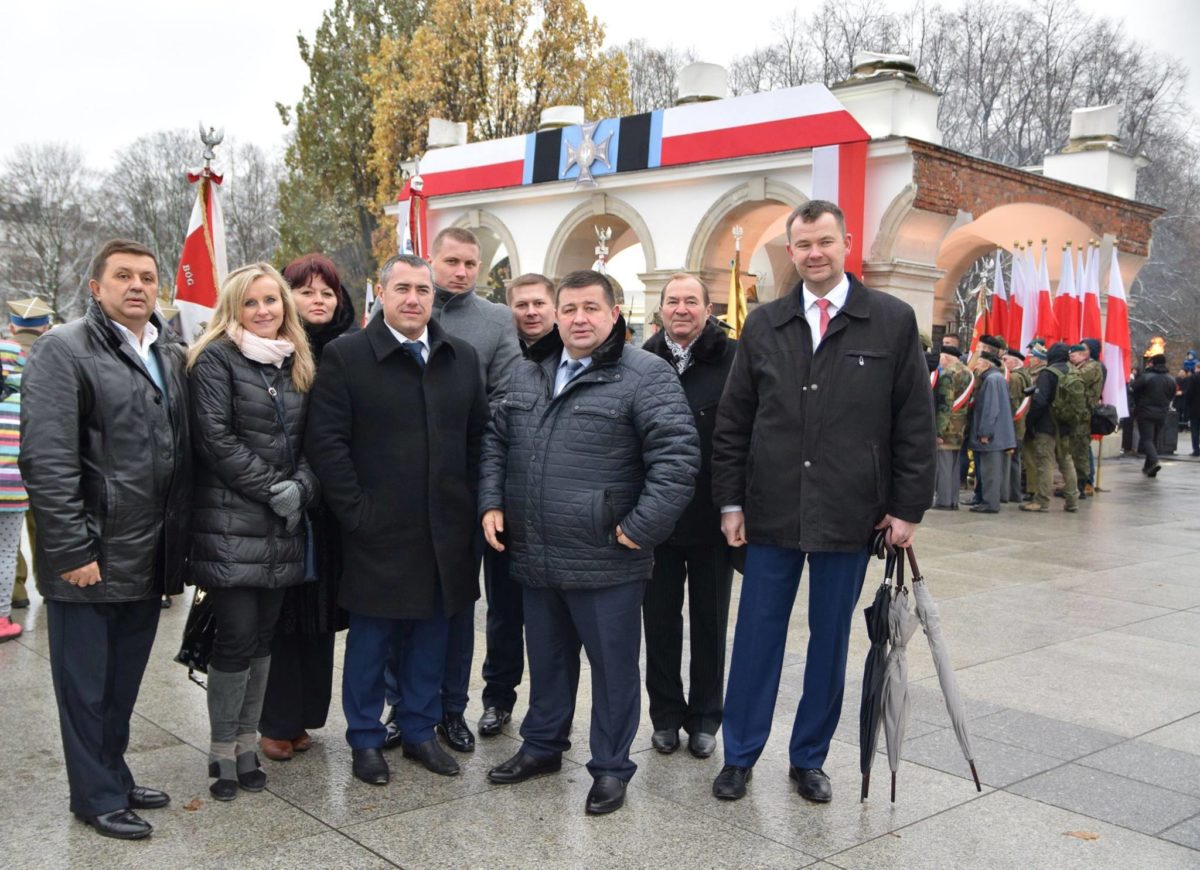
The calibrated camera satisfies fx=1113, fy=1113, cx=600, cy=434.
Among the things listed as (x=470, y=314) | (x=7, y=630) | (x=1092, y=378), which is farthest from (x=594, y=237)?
(x=470, y=314)

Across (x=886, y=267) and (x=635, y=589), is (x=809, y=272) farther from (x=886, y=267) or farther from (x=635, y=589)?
(x=886, y=267)

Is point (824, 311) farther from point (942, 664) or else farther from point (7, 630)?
point (7, 630)

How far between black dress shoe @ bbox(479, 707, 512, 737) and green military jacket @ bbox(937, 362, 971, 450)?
29.1 ft

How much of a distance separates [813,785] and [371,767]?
1599mm

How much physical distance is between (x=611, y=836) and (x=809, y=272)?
2.04 meters

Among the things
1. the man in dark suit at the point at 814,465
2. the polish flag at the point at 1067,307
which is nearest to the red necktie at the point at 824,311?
the man in dark suit at the point at 814,465

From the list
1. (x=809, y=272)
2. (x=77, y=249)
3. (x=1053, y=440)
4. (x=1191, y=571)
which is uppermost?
(x=77, y=249)

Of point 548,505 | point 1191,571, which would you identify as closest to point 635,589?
point 548,505

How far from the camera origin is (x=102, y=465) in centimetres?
356

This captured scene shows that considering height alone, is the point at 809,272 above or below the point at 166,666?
above

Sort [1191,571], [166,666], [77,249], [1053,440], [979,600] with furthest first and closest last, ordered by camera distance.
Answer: [77,249] → [1053,440] → [1191,571] → [979,600] → [166,666]

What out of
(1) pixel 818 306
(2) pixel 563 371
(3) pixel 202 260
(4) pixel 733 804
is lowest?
(4) pixel 733 804

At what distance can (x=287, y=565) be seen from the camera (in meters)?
3.90

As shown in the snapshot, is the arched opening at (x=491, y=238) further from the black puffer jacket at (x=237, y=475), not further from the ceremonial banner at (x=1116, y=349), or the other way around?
the black puffer jacket at (x=237, y=475)
